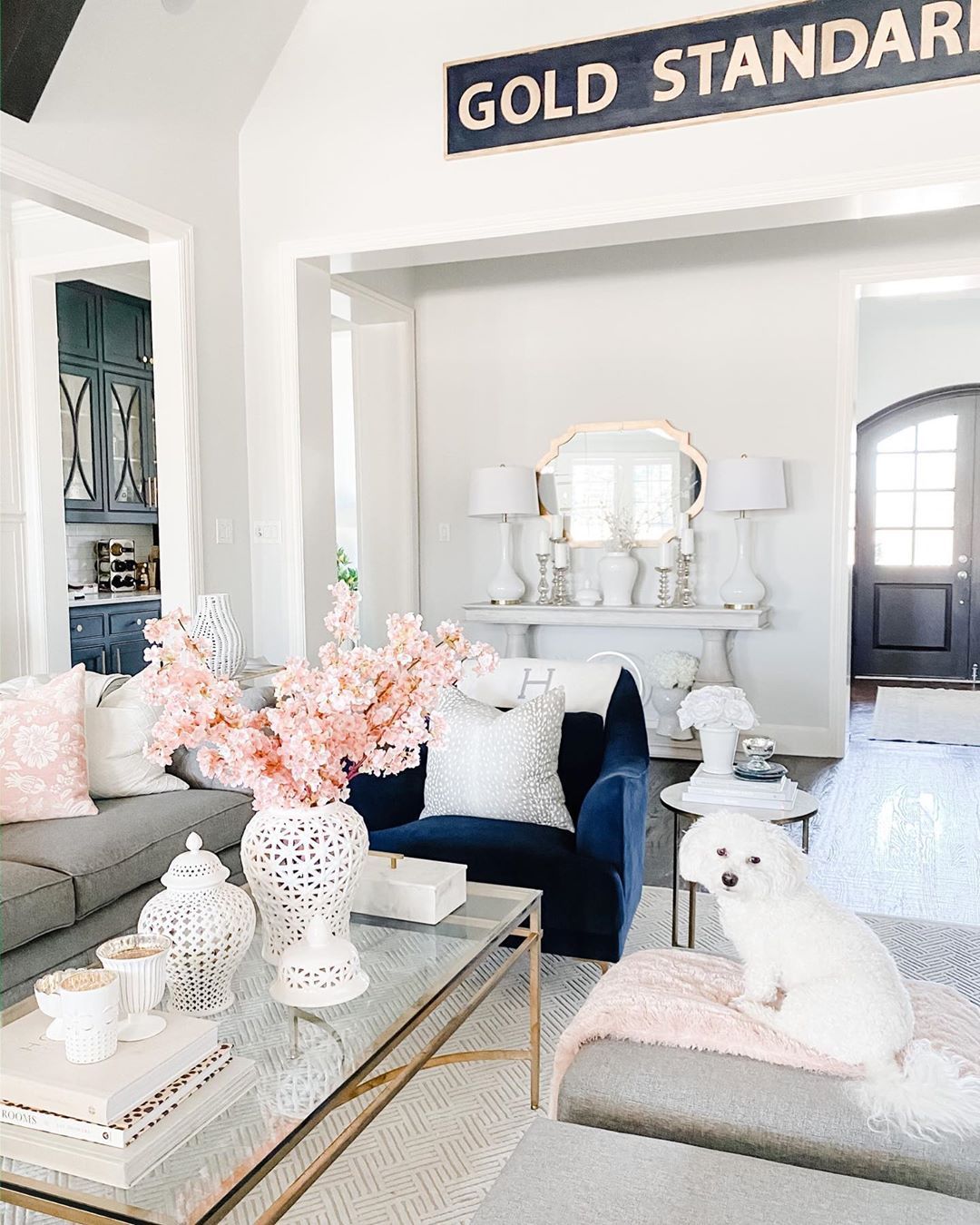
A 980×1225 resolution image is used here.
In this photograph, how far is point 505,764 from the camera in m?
2.74

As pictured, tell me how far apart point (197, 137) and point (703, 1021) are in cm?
391

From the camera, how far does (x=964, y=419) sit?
7.78 meters

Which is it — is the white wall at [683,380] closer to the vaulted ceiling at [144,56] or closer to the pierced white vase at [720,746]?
the vaulted ceiling at [144,56]

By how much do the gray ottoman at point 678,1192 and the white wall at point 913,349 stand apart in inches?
284

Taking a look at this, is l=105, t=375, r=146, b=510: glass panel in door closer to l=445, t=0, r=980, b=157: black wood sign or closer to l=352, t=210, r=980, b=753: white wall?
l=352, t=210, r=980, b=753: white wall

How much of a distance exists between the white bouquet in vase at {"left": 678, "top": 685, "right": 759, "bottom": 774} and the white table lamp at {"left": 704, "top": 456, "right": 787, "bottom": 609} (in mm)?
2380

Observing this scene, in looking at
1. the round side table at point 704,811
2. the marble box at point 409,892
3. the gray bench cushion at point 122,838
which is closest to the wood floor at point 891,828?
the round side table at point 704,811

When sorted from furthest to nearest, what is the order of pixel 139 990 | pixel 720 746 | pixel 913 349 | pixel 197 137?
pixel 913 349 → pixel 197 137 → pixel 720 746 → pixel 139 990

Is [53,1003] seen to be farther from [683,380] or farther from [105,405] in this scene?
[105,405]

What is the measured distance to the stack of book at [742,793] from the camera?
107 inches

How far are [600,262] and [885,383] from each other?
3427 millimetres

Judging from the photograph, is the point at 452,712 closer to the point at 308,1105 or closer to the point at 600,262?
the point at 308,1105

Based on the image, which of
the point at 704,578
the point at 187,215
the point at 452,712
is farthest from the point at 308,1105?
the point at 704,578

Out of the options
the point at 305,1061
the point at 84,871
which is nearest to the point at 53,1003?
the point at 305,1061
